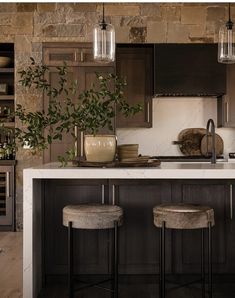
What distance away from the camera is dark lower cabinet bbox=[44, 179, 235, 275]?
2.93m

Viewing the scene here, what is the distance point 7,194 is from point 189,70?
2.75 m

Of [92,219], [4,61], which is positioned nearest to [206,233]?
[92,219]

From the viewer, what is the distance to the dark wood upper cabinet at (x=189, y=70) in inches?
204

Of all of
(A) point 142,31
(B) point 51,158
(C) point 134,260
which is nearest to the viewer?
(C) point 134,260

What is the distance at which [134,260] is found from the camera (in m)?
2.97

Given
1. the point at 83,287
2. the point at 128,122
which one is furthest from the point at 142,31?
the point at 83,287

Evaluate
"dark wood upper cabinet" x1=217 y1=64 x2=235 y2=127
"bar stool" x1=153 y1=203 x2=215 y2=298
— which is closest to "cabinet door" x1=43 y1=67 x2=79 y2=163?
"dark wood upper cabinet" x1=217 y1=64 x2=235 y2=127

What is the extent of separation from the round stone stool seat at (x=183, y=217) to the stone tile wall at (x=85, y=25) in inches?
130

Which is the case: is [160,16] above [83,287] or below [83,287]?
above

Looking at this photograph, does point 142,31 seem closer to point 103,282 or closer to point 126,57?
point 126,57

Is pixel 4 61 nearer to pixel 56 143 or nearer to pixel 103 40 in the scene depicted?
pixel 56 143

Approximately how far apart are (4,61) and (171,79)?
7.26 feet

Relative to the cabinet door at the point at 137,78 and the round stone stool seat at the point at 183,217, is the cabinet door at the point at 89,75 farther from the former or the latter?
the round stone stool seat at the point at 183,217

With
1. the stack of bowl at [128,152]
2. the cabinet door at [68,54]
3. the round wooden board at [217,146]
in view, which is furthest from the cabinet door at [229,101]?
the stack of bowl at [128,152]
